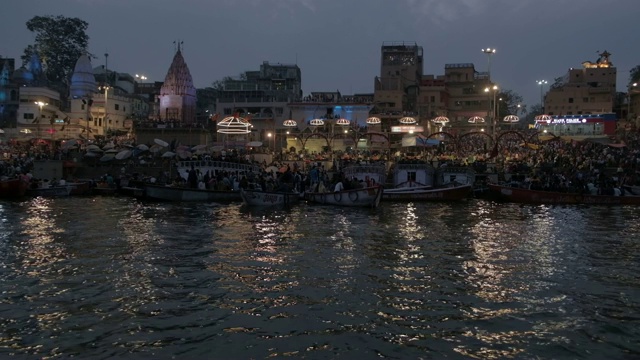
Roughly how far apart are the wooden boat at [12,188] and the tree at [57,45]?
57.9 meters

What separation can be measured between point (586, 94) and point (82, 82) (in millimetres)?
62630

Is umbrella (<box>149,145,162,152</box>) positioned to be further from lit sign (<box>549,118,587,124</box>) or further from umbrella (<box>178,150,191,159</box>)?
lit sign (<box>549,118,587,124</box>)

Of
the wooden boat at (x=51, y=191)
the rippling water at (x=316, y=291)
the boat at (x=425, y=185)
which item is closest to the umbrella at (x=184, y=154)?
the wooden boat at (x=51, y=191)

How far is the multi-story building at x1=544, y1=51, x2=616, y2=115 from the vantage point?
210ft

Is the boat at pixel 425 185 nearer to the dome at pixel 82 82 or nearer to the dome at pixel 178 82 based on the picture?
the dome at pixel 178 82

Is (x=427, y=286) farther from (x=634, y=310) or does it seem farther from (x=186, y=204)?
(x=186, y=204)

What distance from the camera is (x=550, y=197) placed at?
104 ft

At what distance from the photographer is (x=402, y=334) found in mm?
8742

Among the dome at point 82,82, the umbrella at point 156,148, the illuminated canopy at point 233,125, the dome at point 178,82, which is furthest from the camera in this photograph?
the dome at point 82,82

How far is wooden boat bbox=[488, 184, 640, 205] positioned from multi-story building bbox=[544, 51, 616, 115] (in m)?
36.4

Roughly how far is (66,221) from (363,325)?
54.6 feet

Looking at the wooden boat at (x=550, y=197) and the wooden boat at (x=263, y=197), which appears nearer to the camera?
the wooden boat at (x=263, y=197)

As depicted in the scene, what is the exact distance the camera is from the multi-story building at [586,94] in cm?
6397

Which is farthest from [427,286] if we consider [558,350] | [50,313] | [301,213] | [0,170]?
[0,170]
